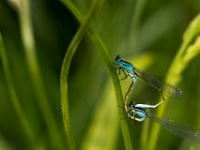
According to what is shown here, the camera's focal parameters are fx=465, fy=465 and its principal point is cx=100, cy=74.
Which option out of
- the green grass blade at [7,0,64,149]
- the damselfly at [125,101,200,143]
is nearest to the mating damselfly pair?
the damselfly at [125,101,200,143]

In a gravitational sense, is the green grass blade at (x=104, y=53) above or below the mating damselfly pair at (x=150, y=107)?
below

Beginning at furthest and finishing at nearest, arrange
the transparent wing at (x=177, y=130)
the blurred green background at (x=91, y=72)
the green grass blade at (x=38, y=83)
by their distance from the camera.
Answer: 1. the blurred green background at (x=91, y=72)
2. the green grass blade at (x=38, y=83)
3. the transparent wing at (x=177, y=130)

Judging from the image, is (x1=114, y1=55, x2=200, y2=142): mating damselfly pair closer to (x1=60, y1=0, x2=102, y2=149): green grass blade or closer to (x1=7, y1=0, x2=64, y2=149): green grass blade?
(x1=60, y1=0, x2=102, y2=149): green grass blade

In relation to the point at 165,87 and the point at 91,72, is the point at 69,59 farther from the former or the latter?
the point at 91,72

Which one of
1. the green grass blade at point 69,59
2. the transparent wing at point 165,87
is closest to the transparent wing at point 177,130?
the transparent wing at point 165,87

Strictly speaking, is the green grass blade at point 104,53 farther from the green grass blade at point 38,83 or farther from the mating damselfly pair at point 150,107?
the green grass blade at point 38,83

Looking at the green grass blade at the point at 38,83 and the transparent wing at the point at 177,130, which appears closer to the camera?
the transparent wing at the point at 177,130

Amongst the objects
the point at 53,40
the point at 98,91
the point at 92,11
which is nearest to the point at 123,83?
the point at 98,91

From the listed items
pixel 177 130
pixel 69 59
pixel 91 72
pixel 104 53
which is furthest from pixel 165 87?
pixel 91 72
